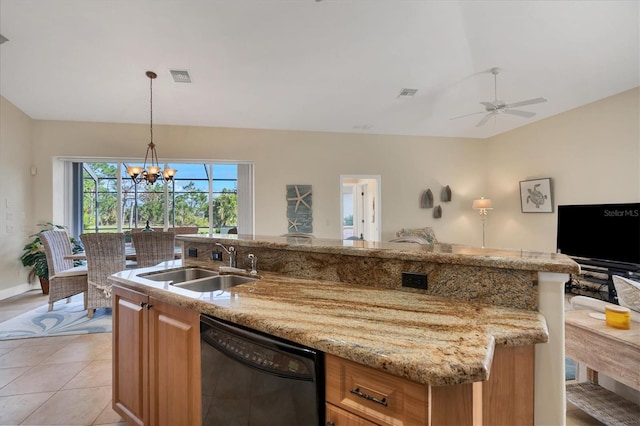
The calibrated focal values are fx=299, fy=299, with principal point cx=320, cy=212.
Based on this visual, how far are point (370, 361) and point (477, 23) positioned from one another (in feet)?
13.5

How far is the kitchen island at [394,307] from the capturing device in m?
0.78

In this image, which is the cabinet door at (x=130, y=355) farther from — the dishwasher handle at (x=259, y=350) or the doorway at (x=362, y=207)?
the doorway at (x=362, y=207)

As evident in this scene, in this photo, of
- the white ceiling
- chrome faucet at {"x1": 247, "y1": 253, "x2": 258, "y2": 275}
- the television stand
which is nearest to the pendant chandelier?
the white ceiling

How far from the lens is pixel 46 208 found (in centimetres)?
523

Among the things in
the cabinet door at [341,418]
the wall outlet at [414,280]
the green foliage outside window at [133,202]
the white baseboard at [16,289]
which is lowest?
the white baseboard at [16,289]

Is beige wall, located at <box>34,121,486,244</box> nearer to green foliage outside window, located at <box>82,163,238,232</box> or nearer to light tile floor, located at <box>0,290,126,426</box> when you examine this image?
green foliage outside window, located at <box>82,163,238,232</box>

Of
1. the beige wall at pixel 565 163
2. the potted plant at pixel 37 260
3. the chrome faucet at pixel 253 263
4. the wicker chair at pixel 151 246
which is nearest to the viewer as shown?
the chrome faucet at pixel 253 263

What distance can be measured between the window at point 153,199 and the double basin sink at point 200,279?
Answer: 386cm

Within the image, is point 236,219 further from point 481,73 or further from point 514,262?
point 514,262

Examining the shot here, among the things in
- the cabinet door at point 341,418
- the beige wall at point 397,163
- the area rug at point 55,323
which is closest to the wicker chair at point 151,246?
the area rug at point 55,323

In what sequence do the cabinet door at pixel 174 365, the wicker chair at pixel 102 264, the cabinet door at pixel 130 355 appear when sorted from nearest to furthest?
1. the cabinet door at pixel 174 365
2. the cabinet door at pixel 130 355
3. the wicker chair at pixel 102 264

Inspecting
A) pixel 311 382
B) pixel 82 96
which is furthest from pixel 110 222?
pixel 311 382

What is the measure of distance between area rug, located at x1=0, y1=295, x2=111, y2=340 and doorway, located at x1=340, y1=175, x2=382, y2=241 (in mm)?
Result: 4504

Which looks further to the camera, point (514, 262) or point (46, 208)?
point (46, 208)
